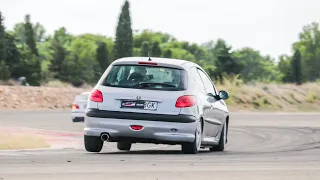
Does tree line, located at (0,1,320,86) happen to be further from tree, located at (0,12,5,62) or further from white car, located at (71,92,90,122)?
white car, located at (71,92,90,122)

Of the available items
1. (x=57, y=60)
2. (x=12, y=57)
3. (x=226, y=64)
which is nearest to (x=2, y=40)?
(x=12, y=57)

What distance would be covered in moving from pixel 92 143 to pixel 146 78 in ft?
4.36

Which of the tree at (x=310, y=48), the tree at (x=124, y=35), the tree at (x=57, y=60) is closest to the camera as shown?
the tree at (x=124, y=35)

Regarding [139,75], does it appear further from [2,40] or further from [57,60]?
[57,60]

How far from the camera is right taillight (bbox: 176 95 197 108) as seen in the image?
14.4 m

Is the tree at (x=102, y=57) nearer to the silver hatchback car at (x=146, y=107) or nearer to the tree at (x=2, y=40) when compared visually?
the tree at (x=2, y=40)

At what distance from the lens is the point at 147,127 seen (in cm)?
1424

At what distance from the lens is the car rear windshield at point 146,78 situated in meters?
14.6

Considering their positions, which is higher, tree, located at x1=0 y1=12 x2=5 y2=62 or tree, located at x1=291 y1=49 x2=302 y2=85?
tree, located at x1=0 y1=12 x2=5 y2=62

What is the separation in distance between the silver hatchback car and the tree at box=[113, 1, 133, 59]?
6174 centimetres

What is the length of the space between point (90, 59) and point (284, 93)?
61.6m

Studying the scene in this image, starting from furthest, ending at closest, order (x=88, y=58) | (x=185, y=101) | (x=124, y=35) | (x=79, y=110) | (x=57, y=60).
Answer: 1. (x=88, y=58)
2. (x=57, y=60)
3. (x=124, y=35)
4. (x=79, y=110)
5. (x=185, y=101)

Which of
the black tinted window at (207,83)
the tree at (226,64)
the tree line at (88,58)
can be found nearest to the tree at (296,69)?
the tree line at (88,58)

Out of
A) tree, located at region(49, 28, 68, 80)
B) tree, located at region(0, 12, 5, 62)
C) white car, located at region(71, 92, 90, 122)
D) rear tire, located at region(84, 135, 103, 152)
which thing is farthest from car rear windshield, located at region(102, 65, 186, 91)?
tree, located at region(49, 28, 68, 80)
